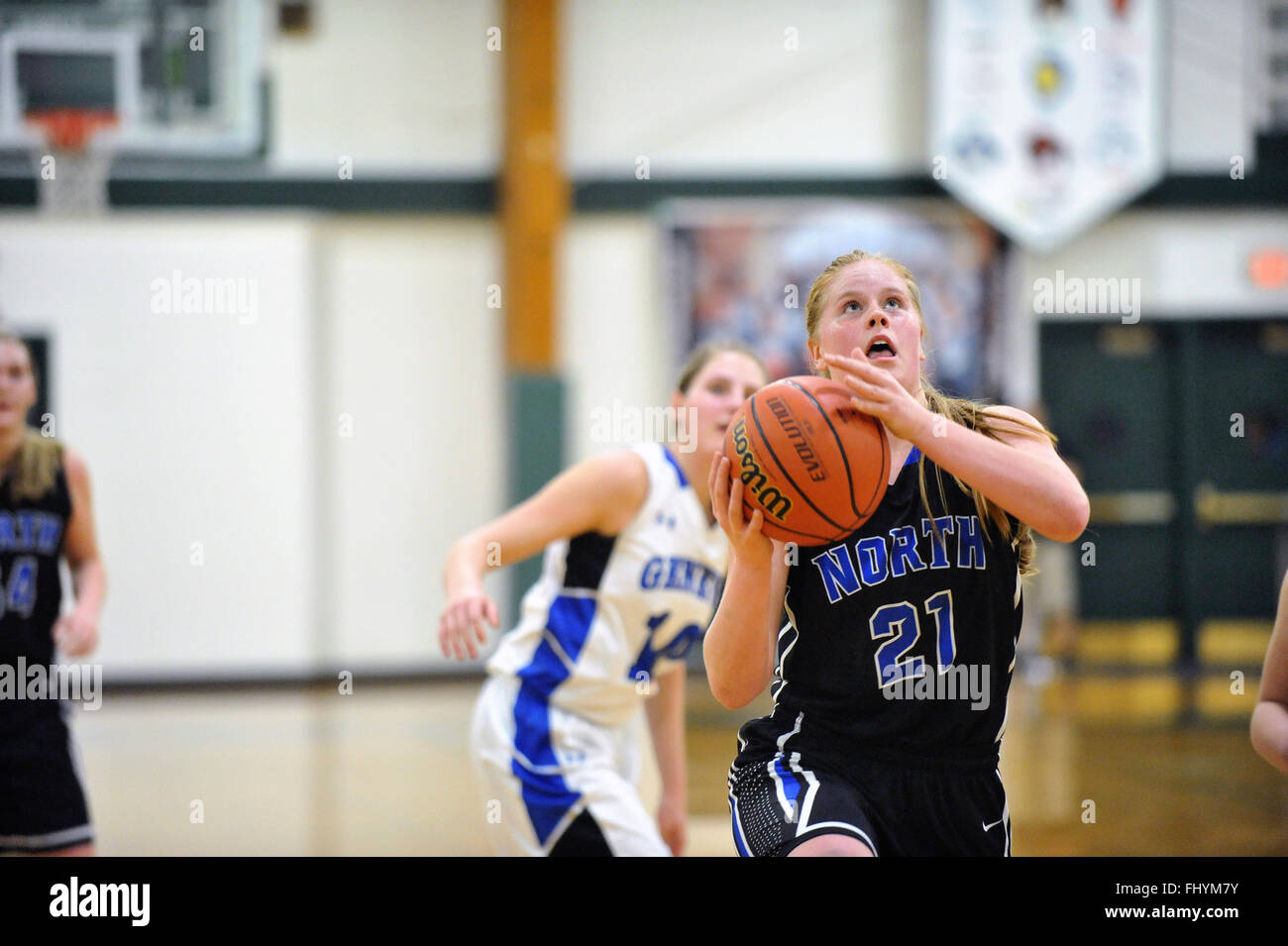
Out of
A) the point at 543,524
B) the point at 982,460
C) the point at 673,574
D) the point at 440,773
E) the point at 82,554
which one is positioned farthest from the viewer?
the point at 440,773

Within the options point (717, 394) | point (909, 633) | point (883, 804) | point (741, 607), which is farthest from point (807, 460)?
point (717, 394)

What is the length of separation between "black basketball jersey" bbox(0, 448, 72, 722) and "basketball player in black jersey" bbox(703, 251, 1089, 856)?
1841 mm

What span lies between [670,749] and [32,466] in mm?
1619

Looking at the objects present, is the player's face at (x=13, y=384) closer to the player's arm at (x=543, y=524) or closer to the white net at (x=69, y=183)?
the player's arm at (x=543, y=524)

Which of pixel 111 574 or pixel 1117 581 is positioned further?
pixel 1117 581

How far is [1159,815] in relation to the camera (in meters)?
5.04

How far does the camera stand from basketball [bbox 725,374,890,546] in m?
1.88

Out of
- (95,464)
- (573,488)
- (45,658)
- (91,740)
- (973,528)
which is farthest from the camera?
(95,464)

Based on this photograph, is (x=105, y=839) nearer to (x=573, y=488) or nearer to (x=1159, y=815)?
(x=573, y=488)

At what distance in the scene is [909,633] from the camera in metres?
2.00

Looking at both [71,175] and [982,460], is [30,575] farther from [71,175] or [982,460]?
[71,175]

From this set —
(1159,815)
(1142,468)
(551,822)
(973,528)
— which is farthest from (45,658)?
(1142,468)

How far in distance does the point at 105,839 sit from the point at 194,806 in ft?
1.93

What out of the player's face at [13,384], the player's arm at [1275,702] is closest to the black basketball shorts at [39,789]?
the player's face at [13,384]
